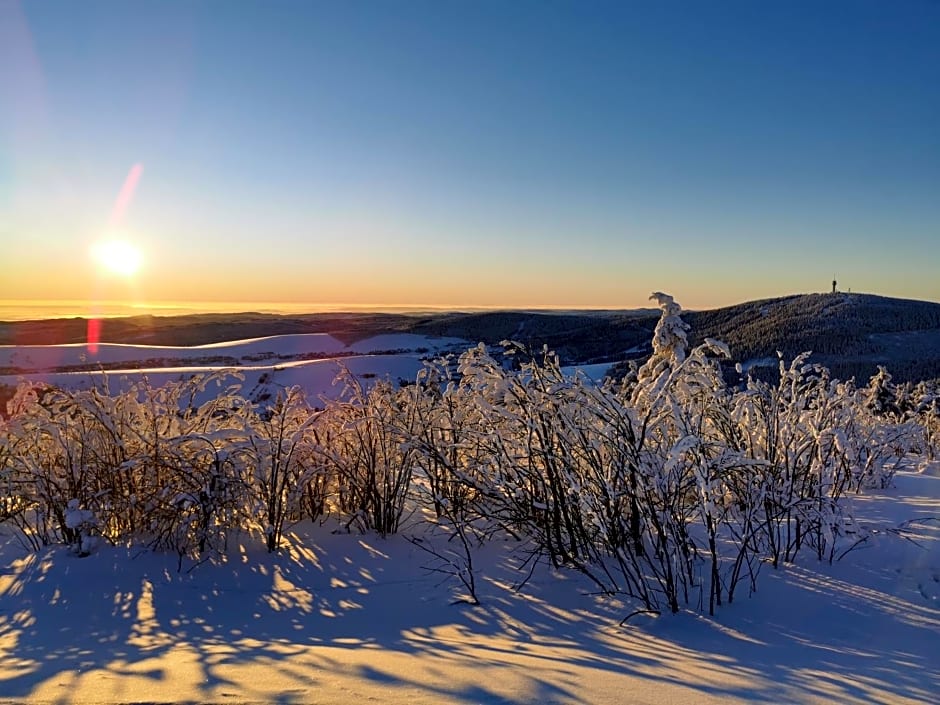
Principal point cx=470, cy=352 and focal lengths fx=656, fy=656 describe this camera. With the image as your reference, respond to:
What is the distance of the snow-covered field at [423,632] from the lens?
260 centimetres

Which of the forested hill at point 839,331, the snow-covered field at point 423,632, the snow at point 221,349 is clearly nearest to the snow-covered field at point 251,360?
the snow at point 221,349

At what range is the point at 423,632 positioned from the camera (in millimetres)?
3572

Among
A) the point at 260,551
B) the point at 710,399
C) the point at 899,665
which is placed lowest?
the point at 260,551

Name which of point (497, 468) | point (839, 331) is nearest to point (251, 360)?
point (497, 468)

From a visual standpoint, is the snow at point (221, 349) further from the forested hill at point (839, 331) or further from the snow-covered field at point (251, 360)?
the forested hill at point (839, 331)

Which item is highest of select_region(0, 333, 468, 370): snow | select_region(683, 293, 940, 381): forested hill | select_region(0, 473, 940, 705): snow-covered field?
select_region(683, 293, 940, 381): forested hill

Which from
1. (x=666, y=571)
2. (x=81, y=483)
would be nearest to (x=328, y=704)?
(x=666, y=571)

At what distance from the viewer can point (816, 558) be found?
4531mm

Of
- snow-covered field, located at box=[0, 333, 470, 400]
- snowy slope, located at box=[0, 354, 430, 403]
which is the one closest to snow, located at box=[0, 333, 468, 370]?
snow-covered field, located at box=[0, 333, 470, 400]

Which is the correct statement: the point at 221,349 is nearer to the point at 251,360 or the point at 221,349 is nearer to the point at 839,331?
the point at 251,360

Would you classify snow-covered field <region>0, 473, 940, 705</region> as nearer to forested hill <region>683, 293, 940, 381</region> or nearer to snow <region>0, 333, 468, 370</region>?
snow <region>0, 333, 468, 370</region>

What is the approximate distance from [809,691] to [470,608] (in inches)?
75.6

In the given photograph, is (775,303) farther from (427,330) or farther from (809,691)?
(809,691)

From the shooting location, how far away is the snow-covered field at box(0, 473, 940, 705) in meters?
2.60
